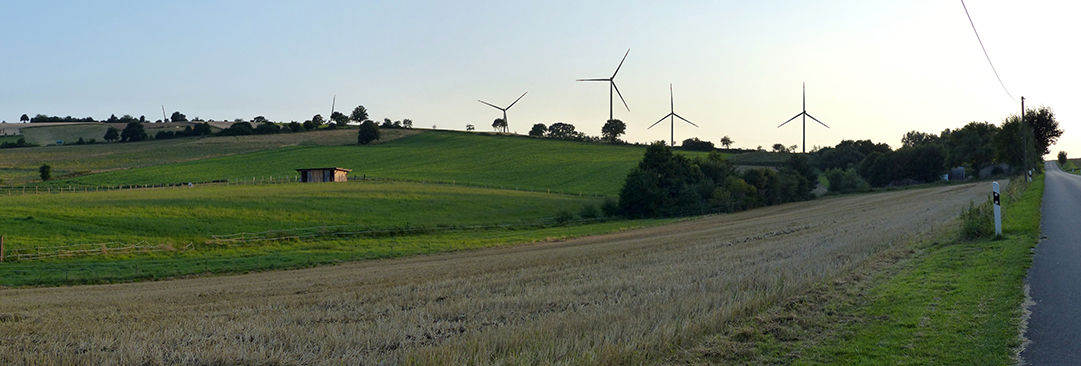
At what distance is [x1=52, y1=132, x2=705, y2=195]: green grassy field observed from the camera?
335 feet

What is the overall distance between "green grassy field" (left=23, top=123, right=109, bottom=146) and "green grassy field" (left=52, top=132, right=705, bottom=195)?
49.5 metres

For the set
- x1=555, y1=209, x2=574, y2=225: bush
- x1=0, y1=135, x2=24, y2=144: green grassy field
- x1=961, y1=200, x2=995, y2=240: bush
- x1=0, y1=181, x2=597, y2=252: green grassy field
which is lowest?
x1=555, y1=209, x2=574, y2=225: bush

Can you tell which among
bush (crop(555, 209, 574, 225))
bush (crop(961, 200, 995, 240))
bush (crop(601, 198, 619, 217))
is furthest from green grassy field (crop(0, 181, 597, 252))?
bush (crop(961, 200, 995, 240))

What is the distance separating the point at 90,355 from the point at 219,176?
105 meters

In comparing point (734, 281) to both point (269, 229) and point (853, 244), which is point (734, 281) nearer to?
point (853, 244)

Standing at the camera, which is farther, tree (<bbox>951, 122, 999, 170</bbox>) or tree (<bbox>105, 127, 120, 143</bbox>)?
tree (<bbox>105, 127, 120, 143</bbox>)

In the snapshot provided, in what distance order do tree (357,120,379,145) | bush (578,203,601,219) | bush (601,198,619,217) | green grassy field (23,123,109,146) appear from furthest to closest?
tree (357,120,379,145) < green grassy field (23,123,109,146) < bush (601,198,619,217) < bush (578,203,601,219)

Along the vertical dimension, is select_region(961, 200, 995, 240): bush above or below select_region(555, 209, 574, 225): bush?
above

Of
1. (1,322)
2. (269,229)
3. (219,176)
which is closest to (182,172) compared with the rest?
(219,176)

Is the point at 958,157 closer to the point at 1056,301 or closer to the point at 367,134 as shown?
the point at 367,134

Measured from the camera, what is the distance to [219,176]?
106125 mm

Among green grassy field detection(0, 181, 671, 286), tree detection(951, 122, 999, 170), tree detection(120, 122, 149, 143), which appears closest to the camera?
green grassy field detection(0, 181, 671, 286)

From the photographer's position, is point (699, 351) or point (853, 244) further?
point (853, 244)

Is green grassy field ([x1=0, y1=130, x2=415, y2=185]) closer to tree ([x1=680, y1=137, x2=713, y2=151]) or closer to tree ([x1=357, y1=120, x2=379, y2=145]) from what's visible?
tree ([x1=357, y1=120, x2=379, y2=145])
